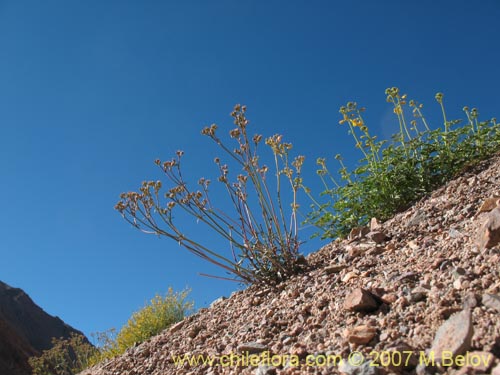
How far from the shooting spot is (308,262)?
5309mm

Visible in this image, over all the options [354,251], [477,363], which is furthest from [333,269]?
[477,363]

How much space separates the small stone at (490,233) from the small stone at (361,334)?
1034 millimetres

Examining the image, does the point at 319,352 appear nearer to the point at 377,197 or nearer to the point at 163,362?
the point at 163,362

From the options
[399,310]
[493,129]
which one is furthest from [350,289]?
[493,129]

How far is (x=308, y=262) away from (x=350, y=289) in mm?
1545

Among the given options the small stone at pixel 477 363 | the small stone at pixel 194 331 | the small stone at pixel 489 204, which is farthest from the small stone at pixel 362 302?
the small stone at pixel 194 331

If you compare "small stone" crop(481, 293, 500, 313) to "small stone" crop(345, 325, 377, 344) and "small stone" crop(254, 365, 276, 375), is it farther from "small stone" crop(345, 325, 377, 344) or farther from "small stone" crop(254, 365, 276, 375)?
"small stone" crop(254, 365, 276, 375)

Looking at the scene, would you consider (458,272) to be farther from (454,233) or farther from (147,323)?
(147,323)

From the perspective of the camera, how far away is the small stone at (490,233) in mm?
3273

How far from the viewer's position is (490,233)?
3.30m

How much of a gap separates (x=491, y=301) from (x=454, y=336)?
336 mm

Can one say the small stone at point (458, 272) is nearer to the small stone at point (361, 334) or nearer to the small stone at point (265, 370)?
the small stone at point (361, 334)

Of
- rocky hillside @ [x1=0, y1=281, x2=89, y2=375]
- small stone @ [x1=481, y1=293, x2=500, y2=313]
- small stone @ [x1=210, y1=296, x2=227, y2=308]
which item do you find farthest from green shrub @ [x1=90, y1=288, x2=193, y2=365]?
rocky hillside @ [x1=0, y1=281, x2=89, y2=375]

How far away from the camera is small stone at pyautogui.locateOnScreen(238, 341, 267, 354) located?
341 centimetres
